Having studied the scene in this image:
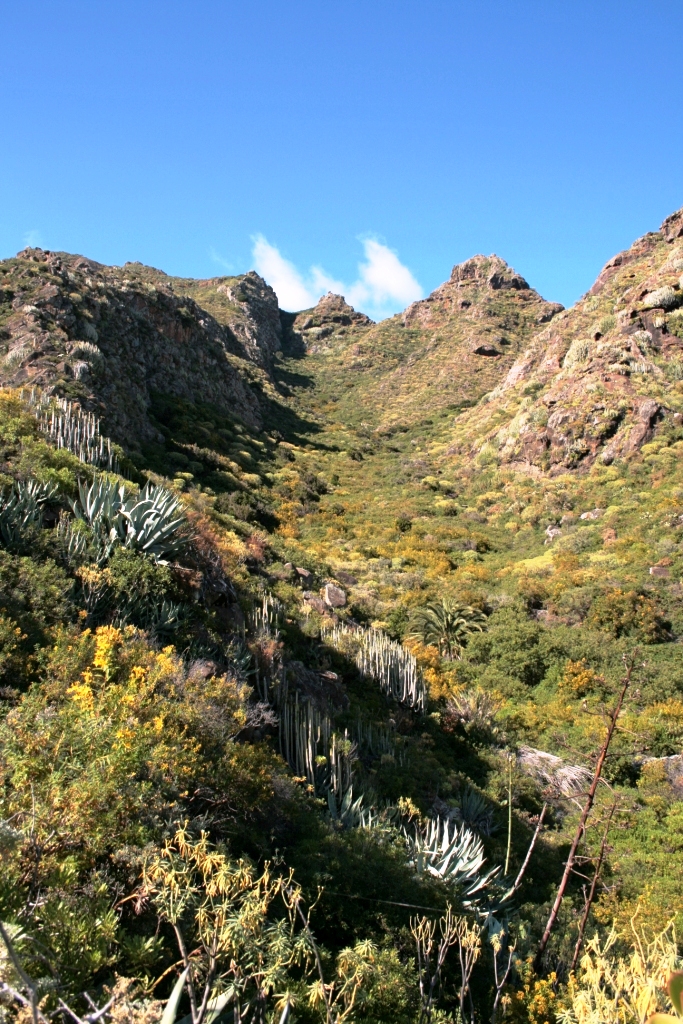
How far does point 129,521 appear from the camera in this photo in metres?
8.29

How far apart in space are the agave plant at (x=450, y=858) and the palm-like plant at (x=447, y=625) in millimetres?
7238

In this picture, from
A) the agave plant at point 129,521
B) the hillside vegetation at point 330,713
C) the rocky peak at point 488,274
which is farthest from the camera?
the rocky peak at point 488,274

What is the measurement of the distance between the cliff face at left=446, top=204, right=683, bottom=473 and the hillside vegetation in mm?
208

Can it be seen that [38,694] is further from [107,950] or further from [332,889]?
[332,889]

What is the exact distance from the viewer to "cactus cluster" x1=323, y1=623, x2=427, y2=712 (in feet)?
33.7

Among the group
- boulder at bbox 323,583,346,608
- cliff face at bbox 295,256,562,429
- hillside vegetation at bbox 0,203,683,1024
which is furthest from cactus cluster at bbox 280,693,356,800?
cliff face at bbox 295,256,562,429

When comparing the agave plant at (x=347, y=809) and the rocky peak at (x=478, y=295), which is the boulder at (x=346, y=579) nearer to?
the agave plant at (x=347, y=809)

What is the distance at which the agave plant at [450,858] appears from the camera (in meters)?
5.87

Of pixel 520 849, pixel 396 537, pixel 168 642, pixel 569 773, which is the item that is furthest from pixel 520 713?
pixel 396 537

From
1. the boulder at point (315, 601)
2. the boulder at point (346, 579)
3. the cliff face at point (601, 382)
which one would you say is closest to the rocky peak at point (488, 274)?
the cliff face at point (601, 382)

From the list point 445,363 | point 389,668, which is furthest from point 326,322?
point 389,668

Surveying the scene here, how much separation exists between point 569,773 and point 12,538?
8.73 m

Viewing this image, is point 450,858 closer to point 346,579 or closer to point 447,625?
point 447,625

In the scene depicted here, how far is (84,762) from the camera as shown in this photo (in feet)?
14.4
